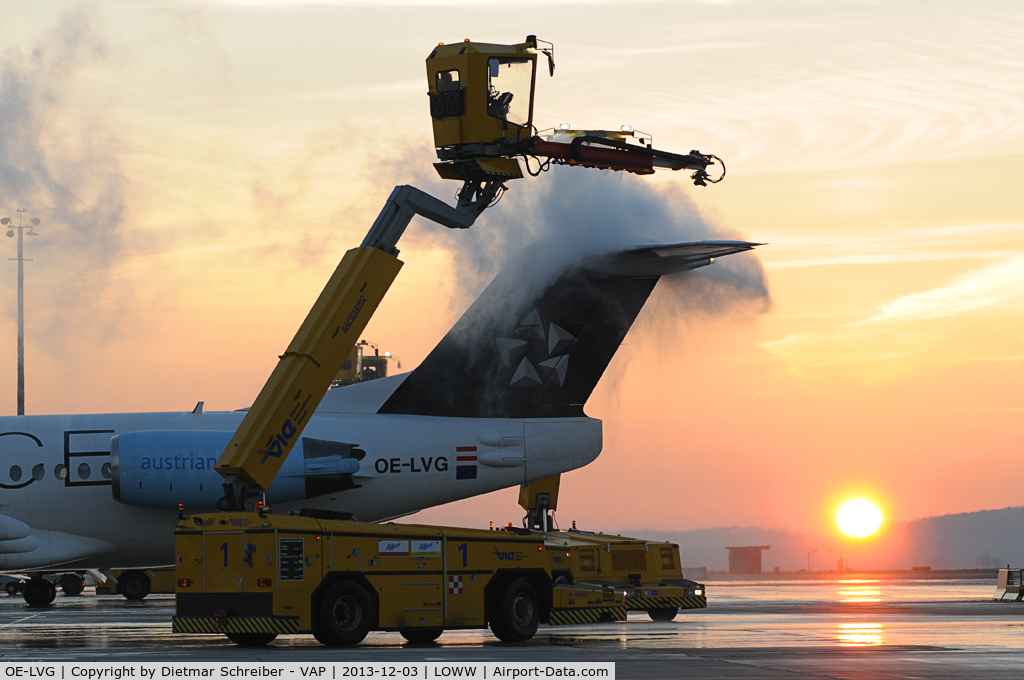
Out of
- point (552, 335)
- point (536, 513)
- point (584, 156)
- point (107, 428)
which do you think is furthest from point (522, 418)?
point (107, 428)

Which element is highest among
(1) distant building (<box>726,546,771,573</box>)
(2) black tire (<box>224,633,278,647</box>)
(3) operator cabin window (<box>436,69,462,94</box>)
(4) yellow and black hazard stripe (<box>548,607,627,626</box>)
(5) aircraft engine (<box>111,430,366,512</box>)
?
(3) operator cabin window (<box>436,69,462,94</box>)

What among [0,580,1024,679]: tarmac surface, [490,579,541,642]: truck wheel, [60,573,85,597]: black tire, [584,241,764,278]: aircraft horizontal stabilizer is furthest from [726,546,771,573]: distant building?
[490,579,541,642]: truck wheel

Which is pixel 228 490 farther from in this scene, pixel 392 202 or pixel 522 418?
pixel 522 418

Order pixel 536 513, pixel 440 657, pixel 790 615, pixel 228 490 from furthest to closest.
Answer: pixel 536 513 < pixel 790 615 < pixel 228 490 < pixel 440 657

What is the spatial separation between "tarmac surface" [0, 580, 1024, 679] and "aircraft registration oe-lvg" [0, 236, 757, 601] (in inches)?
97.3

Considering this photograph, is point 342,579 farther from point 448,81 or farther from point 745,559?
point 745,559

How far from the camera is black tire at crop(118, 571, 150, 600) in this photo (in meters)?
41.6

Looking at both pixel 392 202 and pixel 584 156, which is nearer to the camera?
pixel 392 202

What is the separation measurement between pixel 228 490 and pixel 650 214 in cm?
1299

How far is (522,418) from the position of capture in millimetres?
29828

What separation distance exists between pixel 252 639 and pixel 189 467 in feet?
29.0

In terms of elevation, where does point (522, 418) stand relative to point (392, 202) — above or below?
below

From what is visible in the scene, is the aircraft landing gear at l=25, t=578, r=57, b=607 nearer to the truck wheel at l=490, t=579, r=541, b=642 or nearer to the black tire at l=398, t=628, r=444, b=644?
the black tire at l=398, t=628, r=444, b=644

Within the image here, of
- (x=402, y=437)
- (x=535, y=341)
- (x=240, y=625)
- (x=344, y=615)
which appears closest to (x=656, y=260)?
(x=535, y=341)
